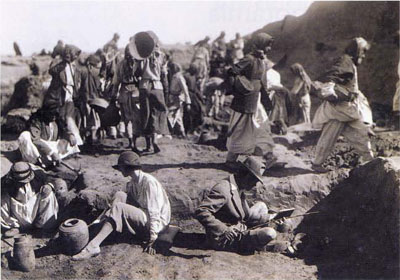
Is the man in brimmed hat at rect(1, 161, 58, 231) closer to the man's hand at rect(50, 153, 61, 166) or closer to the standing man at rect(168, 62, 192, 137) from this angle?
the man's hand at rect(50, 153, 61, 166)

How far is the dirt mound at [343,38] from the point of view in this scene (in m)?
14.5

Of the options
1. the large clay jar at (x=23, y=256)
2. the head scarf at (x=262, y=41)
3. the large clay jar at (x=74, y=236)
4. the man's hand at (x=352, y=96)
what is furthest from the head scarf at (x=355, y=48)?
the large clay jar at (x=23, y=256)

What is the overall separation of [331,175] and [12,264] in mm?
4132

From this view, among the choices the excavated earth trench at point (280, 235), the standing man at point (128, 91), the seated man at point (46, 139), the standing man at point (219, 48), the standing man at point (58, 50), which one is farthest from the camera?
the standing man at point (219, 48)

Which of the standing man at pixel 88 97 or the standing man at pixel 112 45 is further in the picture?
the standing man at pixel 112 45

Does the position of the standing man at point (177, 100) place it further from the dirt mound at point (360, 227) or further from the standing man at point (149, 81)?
the dirt mound at point (360, 227)

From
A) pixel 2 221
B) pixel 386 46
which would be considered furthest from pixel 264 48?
pixel 386 46

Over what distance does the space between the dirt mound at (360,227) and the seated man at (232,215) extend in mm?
657

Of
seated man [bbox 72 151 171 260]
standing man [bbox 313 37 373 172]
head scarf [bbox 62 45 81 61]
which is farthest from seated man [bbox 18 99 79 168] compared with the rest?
standing man [bbox 313 37 373 172]

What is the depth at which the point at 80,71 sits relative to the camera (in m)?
7.88

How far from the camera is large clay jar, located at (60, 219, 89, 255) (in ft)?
14.1

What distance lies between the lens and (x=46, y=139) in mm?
6375

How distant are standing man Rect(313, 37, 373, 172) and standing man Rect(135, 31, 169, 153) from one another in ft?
8.85

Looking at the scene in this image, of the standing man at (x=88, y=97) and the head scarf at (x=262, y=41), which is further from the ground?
the head scarf at (x=262, y=41)
